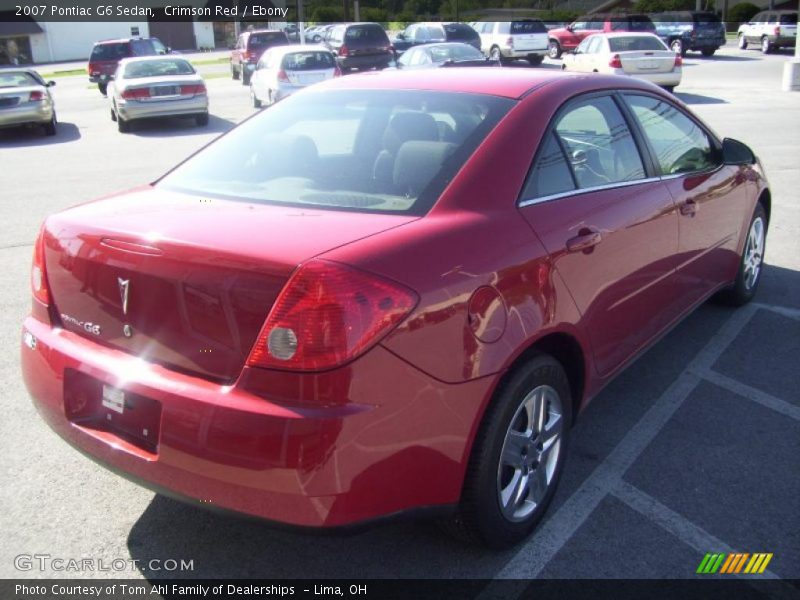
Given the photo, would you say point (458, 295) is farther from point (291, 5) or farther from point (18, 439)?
point (291, 5)

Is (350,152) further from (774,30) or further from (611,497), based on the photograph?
(774,30)

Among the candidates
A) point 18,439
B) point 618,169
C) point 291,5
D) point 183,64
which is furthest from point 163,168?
point 291,5

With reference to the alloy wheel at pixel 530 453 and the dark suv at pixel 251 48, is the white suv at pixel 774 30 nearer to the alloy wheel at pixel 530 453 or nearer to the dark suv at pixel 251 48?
the dark suv at pixel 251 48

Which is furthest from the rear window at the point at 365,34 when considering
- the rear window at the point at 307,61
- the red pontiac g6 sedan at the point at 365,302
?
the red pontiac g6 sedan at the point at 365,302

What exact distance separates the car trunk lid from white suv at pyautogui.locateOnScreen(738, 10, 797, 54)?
36.5 metres

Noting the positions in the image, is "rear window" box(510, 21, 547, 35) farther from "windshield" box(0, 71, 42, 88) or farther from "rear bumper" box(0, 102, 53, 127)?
"rear bumper" box(0, 102, 53, 127)

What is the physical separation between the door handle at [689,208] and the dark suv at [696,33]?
32723mm

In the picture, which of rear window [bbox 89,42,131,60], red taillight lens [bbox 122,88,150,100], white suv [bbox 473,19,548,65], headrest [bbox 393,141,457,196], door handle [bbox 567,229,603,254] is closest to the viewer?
headrest [bbox 393,141,457,196]

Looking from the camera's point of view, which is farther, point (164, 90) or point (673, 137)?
point (164, 90)

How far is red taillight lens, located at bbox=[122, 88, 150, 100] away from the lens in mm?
16688

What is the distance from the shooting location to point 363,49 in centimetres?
2572

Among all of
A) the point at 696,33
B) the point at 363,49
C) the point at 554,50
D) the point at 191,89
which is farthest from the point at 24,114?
the point at 696,33

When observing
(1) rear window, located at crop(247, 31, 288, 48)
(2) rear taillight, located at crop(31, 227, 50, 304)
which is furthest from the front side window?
(1) rear window, located at crop(247, 31, 288, 48)

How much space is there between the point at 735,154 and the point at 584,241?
2.17 m
